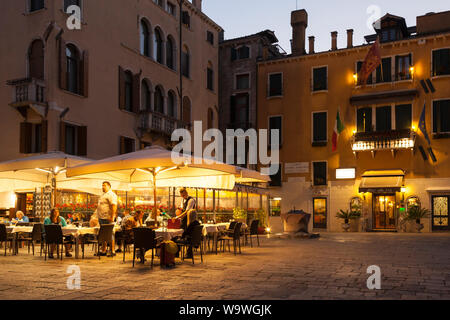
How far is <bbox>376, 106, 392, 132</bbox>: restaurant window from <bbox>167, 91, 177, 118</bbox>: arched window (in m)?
11.0

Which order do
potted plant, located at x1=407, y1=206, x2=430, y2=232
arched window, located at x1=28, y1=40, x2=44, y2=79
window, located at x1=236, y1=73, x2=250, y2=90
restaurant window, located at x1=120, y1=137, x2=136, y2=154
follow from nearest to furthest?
arched window, located at x1=28, y1=40, x2=44, y2=79, restaurant window, located at x1=120, y1=137, x2=136, y2=154, potted plant, located at x1=407, y1=206, x2=430, y2=232, window, located at x1=236, y1=73, x2=250, y2=90

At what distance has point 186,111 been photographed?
28609 millimetres

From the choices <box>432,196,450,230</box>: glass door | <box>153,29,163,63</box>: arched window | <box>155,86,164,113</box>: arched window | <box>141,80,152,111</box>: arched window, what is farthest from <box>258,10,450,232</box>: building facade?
<box>141,80,152,111</box>: arched window

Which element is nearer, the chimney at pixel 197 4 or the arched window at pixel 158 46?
the arched window at pixel 158 46

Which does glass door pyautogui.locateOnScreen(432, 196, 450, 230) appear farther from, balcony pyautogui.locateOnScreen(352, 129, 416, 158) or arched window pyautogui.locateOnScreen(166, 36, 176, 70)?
arched window pyautogui.locateOnScreen(166, 36, 176, 70)

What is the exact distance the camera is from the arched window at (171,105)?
27188 millimetres

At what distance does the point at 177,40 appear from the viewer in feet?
90.8

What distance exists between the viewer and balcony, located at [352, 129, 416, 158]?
27516mm

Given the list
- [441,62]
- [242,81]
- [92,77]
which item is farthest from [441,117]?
[92,77]

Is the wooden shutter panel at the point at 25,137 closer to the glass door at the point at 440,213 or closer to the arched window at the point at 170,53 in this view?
the arched window at the point at 170,53

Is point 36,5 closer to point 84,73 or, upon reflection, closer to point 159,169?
point 84,73

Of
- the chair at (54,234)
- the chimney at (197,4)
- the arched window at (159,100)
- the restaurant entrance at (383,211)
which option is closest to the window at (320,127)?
the restaurant entrance at (383,211)

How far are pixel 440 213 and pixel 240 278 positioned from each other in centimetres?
2110

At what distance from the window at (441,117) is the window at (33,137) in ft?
63.1
